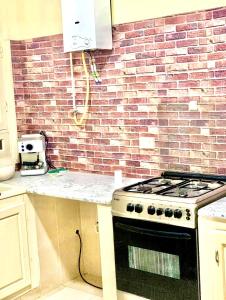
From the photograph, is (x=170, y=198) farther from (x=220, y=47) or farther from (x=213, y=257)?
(x=220, y=47)

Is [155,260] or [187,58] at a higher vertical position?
[187,58]

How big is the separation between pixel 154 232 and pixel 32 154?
157cm

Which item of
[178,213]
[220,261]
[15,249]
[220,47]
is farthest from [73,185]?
[220,47]

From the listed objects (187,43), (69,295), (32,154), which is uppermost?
(187,43)

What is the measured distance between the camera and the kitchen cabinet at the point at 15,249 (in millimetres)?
3299

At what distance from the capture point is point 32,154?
3.95m

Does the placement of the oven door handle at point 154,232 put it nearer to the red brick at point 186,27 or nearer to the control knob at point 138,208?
the control knob at point 138,208

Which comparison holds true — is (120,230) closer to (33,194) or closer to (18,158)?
(33,194)

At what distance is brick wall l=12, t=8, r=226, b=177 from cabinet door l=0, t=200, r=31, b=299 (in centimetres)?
77

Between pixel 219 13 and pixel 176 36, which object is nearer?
pixel 219 13

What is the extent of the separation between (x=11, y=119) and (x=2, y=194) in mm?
989

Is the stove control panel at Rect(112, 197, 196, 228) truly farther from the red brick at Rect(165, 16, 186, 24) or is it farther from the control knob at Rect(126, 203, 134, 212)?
the red brick at Rect(165, 16, 186, 24)

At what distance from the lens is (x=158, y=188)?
10.0 ft

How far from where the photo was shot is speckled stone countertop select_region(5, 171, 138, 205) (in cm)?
312
